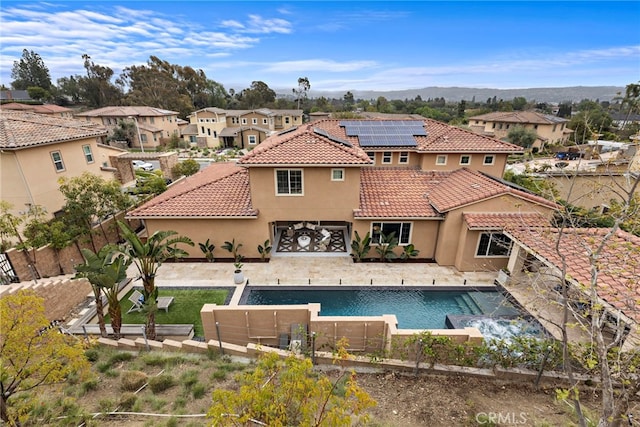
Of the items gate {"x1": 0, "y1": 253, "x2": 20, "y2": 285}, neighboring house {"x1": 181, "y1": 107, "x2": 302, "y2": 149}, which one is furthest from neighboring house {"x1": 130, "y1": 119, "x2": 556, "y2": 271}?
neighboring house {"x1": 181, "y1": 107, "x2": 302, "y2": 149}

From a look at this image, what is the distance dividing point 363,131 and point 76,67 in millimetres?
118293

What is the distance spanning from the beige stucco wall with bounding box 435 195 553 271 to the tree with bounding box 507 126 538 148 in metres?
47.5

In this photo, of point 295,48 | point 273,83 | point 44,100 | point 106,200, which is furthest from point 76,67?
point 106,200

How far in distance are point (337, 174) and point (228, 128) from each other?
53.6 m

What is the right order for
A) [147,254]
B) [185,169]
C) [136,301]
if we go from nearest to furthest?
[147,254] → [136,301] → [185,169]

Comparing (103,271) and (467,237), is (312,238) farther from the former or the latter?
(103,271)

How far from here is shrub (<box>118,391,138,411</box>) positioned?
7.56 meters

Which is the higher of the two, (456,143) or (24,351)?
(456,143)

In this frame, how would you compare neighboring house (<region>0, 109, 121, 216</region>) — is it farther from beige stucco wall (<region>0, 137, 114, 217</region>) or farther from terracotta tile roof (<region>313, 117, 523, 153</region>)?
terracotta tile roof (<region>313, 117, 523, 153</region>)

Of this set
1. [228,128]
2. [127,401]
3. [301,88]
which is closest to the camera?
[127,401]

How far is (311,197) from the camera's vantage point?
54.2 feet

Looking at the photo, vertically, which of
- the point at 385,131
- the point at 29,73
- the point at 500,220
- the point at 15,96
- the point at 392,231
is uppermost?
the point at 29,73

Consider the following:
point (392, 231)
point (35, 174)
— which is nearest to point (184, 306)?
point (392, 231)

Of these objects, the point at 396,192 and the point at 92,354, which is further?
the point at 396,192
